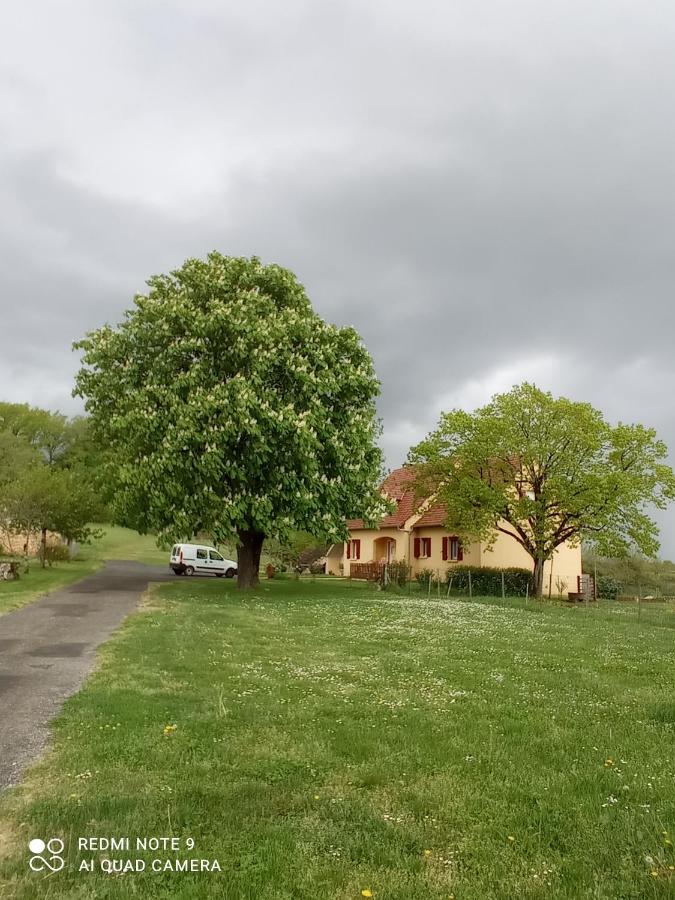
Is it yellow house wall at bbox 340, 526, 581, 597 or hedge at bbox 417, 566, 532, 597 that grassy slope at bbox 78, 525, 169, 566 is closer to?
yellow house wall at bbox 340, 526, 581, 597

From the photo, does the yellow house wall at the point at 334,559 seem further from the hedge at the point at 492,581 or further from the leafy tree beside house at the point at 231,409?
the leafy tree beside house at the point at 231,409

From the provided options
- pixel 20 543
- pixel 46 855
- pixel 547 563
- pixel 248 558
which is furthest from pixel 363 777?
pixel 20 543

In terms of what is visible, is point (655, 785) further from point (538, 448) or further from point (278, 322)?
point (538, 448)

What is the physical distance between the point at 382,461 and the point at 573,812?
80.0ft

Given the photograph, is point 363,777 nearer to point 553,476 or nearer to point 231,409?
point 231,409

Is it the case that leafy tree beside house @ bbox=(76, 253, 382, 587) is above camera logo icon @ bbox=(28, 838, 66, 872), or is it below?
above

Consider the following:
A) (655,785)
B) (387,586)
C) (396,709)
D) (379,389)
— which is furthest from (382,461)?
(655,785)

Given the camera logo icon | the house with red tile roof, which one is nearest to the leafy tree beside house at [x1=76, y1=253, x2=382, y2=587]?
the house with red tile roof

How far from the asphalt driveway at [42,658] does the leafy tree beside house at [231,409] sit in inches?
191

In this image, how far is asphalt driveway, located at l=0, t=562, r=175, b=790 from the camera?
24.4 ft

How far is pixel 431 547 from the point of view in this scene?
42.8 meters

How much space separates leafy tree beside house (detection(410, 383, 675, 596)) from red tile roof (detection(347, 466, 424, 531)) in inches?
195

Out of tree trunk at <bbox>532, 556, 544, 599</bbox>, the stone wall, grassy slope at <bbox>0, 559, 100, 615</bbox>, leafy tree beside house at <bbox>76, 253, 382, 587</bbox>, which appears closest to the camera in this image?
grassy slope at <bbox>0, 559, 100, 615</bbox>

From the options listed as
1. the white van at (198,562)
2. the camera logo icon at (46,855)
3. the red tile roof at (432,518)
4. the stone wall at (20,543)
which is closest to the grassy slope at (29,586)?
the white van at (198,562)
